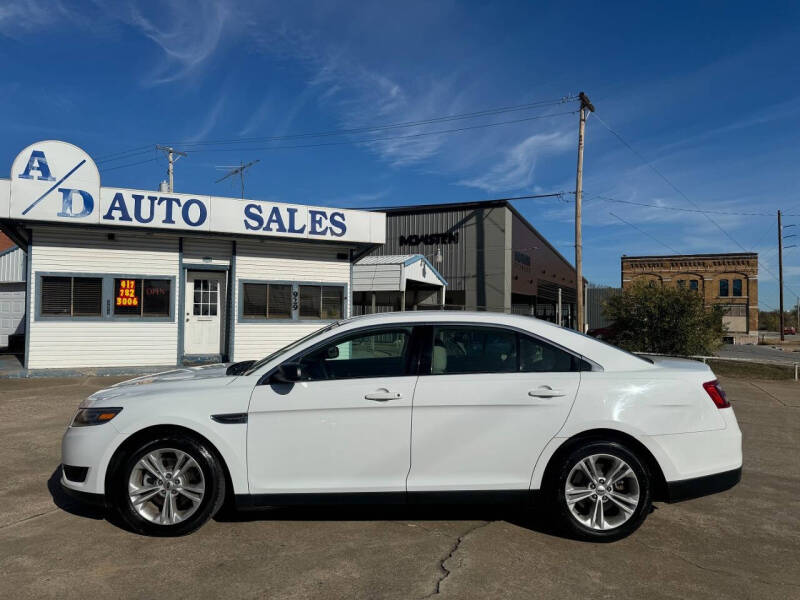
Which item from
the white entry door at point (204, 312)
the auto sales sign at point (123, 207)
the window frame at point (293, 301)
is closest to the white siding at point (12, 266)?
the white entry door at point (204, 312)

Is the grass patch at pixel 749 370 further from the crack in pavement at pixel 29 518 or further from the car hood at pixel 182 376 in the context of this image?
the crack in pavement at pixel 29 518

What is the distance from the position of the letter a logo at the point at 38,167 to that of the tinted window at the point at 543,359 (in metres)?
11.9

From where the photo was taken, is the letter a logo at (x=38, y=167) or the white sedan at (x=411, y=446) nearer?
the white sedan at (x=411, y=446)

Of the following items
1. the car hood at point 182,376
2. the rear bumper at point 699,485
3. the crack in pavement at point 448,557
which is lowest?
the crack in pavement at point 448,557

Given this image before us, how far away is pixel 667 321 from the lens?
17.0 meters

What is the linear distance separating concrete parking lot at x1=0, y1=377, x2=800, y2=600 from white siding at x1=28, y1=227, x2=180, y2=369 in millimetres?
8650

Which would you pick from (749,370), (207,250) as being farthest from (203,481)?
(749,370)

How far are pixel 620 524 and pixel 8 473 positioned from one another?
5501mm

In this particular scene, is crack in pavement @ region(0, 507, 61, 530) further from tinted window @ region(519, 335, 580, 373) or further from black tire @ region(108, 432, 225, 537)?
tinted window @ region(519, 335, 580, 373)

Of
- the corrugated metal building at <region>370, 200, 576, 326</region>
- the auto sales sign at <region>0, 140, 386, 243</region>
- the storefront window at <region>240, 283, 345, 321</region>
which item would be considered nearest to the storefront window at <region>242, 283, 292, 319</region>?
the storefront window at <region>240, 283, 345, 321</region>

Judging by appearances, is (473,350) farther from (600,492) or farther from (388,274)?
(388,274)

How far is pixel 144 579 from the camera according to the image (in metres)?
3.37

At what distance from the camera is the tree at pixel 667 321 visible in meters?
16.9

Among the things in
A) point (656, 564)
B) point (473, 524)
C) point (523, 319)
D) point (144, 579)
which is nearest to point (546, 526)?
point (473, 524)
